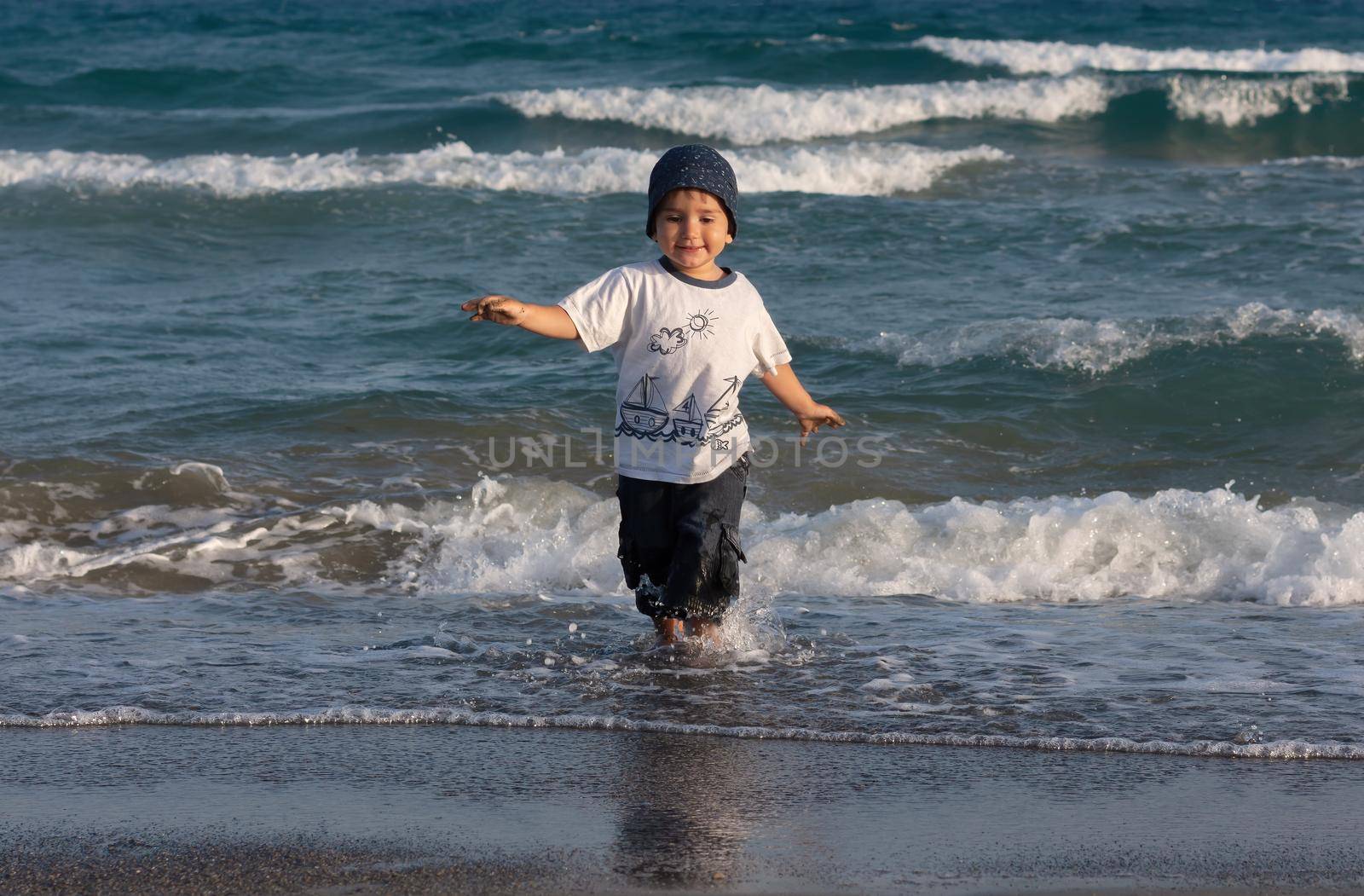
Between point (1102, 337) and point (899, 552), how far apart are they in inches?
139

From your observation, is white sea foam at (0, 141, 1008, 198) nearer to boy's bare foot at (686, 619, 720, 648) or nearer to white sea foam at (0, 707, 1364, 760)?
boy's bare foot at (686, 619, 720, 648)

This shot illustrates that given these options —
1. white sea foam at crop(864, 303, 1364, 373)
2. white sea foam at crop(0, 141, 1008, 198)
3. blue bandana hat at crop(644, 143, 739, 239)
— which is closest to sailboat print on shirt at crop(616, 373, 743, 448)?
blue bandana hat at crop(644, 143, 739, 239)

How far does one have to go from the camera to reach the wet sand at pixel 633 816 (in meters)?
2.82

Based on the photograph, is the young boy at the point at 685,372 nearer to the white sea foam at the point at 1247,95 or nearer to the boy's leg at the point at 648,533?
the boy's leg at the point at 648,533

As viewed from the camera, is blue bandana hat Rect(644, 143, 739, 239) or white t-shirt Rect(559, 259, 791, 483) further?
white t-shirt Rect(559, 259, 791, 483)

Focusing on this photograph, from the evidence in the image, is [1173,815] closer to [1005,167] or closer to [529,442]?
[529,442]

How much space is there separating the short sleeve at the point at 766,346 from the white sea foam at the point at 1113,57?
22.5 metres

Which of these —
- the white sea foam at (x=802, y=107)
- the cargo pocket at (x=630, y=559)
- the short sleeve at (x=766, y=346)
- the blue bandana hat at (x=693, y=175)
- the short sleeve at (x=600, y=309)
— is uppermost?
the white sea foam at (x=802, y=107)

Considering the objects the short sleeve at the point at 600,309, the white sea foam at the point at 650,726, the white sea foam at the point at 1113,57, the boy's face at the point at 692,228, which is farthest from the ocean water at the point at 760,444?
the white sea foam at the point at 1113,57

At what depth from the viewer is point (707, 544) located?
4.16 metres

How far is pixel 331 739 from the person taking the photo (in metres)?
3.70

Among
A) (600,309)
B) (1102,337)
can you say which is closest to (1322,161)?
(1102,337)

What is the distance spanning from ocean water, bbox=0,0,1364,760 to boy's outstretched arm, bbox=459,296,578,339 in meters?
1.03

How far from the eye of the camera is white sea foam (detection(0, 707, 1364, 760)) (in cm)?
357
